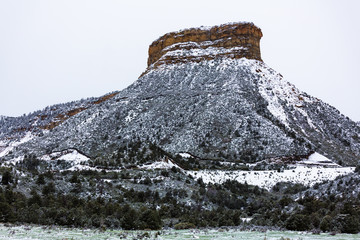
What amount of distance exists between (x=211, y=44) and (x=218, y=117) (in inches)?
1309

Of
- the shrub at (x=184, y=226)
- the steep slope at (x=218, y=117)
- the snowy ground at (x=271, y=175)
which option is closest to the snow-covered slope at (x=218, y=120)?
the steep slope at (x=218, y=117)

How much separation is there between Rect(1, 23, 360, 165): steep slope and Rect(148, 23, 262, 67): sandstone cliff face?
0.29 metres

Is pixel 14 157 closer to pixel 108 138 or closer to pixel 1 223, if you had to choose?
pixel 108 138

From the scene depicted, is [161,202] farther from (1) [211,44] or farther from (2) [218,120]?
(1) [211,44]

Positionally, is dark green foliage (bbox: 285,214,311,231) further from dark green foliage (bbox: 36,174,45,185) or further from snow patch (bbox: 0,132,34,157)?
snow patch (bbox: 0,132,34,157)

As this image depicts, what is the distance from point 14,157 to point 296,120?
4855 cm

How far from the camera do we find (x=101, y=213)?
917 inches

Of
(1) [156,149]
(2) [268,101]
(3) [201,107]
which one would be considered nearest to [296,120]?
(2) [268,101]

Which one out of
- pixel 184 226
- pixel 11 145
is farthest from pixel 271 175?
pixel 11 145

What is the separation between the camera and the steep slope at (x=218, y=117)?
54969 millimetres

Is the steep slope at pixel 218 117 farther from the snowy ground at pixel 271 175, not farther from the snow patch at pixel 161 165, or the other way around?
the snow patch at pixel 161 165

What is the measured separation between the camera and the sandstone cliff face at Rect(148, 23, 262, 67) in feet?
278

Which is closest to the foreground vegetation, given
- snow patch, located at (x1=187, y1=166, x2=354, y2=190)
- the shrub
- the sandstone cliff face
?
the shrub

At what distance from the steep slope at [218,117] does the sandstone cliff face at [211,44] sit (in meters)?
0.29
